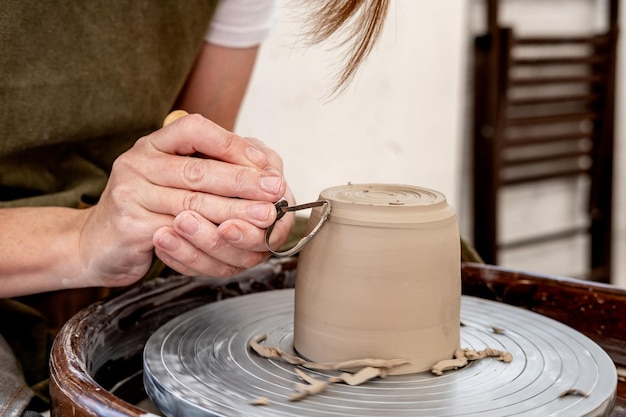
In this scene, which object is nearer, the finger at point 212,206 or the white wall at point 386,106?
the finger at point 212,206

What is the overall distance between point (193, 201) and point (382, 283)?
0.65ft

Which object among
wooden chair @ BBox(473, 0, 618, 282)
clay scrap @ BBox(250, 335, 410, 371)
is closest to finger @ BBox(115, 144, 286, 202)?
clay scrap @ BBox(250, 335, 410, 371)

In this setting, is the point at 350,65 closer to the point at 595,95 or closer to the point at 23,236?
the point at 23,236

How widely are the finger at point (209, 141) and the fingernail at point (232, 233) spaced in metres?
0.07

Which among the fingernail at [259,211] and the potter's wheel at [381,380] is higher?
the fingernail at [259,211]

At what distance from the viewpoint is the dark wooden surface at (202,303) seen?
779mm

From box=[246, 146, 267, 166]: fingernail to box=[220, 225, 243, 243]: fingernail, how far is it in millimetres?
77

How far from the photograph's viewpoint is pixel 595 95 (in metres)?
2.93

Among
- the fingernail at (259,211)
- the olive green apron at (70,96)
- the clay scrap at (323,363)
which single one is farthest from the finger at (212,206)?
the olive green apron at (70,96)

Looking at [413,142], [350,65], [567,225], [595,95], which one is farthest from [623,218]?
[350,65]

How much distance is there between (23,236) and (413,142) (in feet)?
5.55

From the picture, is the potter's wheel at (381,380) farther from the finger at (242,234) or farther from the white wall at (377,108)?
the white wall at (377,108)

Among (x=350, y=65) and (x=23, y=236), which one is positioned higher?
(x=350, y=65)

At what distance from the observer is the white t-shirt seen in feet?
3.98
